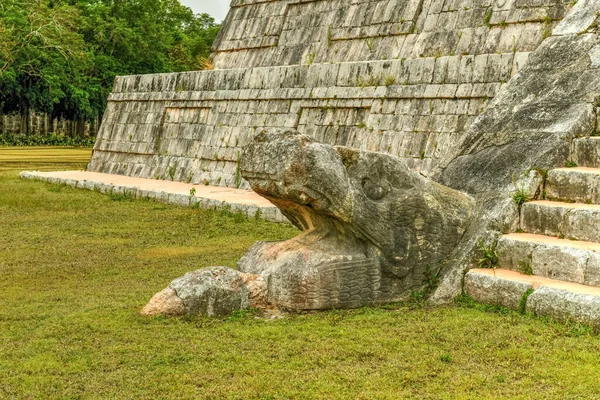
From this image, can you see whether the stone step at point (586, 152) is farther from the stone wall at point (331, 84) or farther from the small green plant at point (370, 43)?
the small green plant at point (370, 43)

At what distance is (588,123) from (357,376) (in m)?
3.73

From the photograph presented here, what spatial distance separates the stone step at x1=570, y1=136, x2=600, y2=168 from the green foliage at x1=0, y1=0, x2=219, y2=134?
3318 centimetres

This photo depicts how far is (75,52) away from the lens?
38406 mm

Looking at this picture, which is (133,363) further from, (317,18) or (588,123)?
(317,18)

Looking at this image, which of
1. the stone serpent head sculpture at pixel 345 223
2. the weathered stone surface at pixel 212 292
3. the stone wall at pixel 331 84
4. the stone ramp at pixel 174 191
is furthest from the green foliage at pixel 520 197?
the stone ramp at pixel 174 191

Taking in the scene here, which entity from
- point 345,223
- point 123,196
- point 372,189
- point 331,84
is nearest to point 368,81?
point 331,84

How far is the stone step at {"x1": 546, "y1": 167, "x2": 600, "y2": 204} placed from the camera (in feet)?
20.3

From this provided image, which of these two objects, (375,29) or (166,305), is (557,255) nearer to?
(166,305)

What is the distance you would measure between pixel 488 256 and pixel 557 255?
23.5 inches

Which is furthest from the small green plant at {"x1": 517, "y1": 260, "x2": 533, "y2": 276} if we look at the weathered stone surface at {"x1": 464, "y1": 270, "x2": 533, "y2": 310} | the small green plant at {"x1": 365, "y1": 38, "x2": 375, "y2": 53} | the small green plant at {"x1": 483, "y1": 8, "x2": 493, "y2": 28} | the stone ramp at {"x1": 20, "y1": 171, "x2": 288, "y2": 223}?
the small green plant at {"x1": 365, "y1": 38, "x2": 375, "y2": 53}

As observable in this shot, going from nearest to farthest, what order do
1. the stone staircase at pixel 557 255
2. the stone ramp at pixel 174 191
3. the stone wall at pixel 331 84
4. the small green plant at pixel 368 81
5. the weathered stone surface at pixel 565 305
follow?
the weathered stone surface at pixel 565 305 < the stone staircase at pixel 557 255 < the stone wall at pixel 331 84 < the stone ramp at pixel 174 191 < the small green plant at pixel 368 81

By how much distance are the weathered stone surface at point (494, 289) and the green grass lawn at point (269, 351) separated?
4.1 inches

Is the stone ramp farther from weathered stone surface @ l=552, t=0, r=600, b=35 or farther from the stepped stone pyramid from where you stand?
weathered stone surface @ l=552, t=0, r=600, b=35

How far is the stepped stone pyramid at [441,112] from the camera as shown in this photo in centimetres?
596
